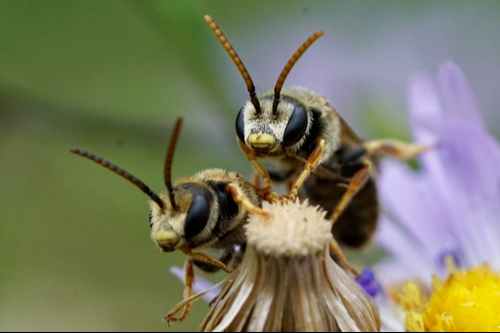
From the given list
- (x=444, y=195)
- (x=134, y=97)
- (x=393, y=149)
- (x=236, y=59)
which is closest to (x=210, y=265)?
(x=236, y=59)

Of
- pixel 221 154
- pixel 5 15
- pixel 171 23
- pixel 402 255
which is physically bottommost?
pixel 402 255

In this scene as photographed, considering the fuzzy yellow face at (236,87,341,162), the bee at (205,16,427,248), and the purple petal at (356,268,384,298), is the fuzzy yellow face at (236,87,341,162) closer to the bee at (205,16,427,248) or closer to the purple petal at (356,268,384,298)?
the bee at (205,16,427,248)

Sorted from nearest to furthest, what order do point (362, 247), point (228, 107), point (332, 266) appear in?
1. point (332, 266)
2. point (362, 247)
3. point (228, 107)

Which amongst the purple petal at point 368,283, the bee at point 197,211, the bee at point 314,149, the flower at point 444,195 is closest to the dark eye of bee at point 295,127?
the bee at point 314,149

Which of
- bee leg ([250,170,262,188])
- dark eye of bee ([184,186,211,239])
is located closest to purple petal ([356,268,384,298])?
bee leg ([250,170,262,188])

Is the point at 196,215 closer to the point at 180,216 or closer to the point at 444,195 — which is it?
the point at 180,216

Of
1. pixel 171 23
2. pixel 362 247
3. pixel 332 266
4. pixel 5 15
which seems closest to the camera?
pixel 332 266

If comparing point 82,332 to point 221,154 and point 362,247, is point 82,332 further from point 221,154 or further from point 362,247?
point 362,247

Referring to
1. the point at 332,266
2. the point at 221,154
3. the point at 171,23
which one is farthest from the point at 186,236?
the point at 221,154
